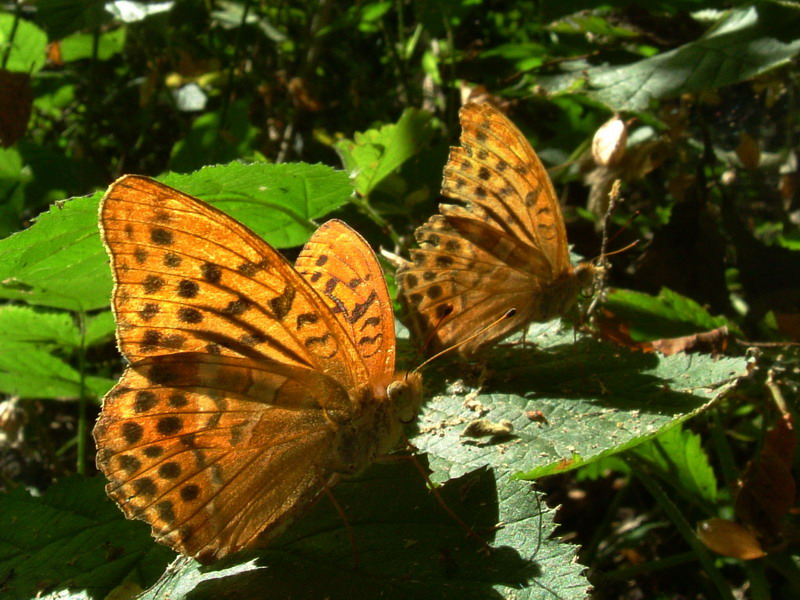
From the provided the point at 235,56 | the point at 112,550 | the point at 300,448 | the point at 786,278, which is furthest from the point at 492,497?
the point at 235,56

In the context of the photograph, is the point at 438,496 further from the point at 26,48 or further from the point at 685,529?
the point at 26,48

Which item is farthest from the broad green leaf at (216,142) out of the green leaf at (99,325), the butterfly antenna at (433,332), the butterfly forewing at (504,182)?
the butterfly antenna at (433,332)

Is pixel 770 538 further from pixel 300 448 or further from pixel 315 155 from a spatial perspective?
pixel 315 155

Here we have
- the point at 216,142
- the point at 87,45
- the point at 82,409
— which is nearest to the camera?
the point at 82,409

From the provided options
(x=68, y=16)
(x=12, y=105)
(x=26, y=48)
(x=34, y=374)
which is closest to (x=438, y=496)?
(x=34, y=374)

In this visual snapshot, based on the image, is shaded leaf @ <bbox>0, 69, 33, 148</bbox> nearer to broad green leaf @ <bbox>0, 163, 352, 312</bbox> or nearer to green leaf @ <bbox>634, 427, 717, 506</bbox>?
broad green leaf @ <bbox>0, 163, 352, 312</bbox>

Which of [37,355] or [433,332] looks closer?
[433,332]

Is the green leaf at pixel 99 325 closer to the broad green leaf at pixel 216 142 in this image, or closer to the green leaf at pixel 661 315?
the broad green leaf at pixel 216 142

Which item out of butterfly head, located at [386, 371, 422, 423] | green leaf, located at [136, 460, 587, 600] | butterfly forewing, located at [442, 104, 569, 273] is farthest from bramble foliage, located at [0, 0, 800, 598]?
butterfly forewing, located at [442, 104, 569, 273]
